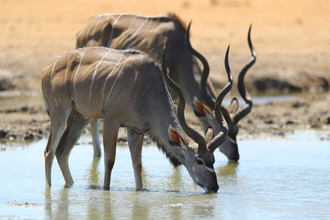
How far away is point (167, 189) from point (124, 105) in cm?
96

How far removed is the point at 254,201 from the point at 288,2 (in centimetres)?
2574

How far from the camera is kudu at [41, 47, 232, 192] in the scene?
22.2 feet

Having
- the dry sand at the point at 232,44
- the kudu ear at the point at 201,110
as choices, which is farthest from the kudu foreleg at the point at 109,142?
the dry sand at the point at 232,44

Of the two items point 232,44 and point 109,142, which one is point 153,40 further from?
point 232,44

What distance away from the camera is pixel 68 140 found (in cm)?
746

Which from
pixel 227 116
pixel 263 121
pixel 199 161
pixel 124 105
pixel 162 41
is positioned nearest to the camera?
pixel 199 161

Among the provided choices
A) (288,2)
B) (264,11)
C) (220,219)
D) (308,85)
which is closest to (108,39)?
(220,219)

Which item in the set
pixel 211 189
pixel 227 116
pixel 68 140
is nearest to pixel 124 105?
pixel 68 140

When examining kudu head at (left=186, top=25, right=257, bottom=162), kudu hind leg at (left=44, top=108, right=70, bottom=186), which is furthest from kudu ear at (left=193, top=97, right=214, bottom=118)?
kudu hind leg at (left=44, top=108, right=70, bottom=186)

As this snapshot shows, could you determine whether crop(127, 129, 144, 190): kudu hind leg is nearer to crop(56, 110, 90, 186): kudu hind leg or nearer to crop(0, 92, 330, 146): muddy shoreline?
crop(56, 110, 90, 186): kudu hind leg

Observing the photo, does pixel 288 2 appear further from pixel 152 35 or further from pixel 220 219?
pixel 220 219

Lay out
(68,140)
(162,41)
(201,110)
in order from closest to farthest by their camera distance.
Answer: (68,140)
(201,110)
(162,41)

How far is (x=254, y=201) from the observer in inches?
257

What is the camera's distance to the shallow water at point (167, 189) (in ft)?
19.6
